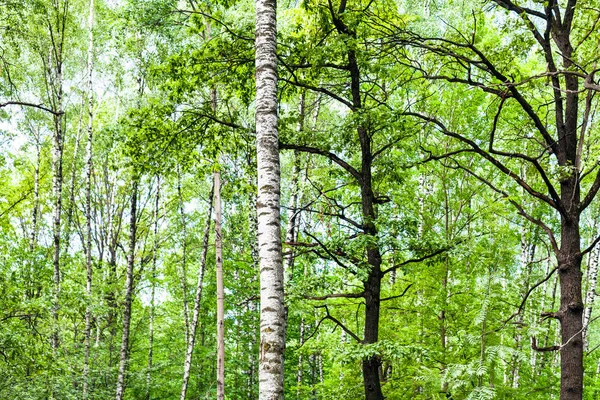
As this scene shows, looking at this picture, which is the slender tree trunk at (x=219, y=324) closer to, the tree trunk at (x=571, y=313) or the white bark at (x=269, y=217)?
the white bark at (x=269, y=217)

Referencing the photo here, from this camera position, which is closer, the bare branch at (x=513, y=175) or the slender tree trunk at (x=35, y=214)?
the bare branch at (x=513, y=175)

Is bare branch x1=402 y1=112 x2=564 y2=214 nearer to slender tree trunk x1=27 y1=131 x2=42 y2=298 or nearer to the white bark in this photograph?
the white bark

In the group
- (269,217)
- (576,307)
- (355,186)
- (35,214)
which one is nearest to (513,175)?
(576,307)

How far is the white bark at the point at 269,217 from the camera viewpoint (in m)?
3.89

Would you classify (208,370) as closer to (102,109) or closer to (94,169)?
(94,169)

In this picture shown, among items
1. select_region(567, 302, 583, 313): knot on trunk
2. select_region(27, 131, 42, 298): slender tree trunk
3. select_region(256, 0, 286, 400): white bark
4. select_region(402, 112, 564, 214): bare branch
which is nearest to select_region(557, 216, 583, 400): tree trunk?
select_region(567, 302, 583, 313): knot on trunk

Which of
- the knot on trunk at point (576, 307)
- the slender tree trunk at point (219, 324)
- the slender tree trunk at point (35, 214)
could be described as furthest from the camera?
the slender tree trunk at point (35, 214)

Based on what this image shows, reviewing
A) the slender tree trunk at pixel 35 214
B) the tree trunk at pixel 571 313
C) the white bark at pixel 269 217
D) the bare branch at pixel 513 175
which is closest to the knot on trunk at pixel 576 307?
the tree trunk at pixel 571 313

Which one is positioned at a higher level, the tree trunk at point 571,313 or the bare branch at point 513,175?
the bare branch at point 513,175

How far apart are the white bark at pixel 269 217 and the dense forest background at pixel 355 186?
106cm

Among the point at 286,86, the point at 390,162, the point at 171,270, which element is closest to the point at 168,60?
the point at 286,86

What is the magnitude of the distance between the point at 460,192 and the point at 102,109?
14197 millimetres

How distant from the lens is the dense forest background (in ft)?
17.9

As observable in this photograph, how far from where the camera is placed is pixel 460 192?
9258mm
